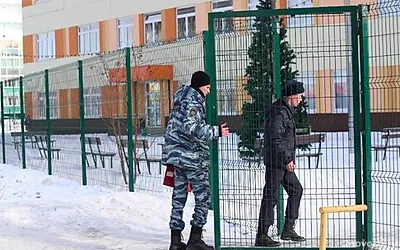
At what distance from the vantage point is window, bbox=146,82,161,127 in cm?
1249

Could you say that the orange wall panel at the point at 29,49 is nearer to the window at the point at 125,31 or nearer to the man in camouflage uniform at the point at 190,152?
the window at the point at 125,31

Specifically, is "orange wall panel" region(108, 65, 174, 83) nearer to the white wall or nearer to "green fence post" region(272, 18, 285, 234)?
"green fence post" region(272, 18, 285, 234)

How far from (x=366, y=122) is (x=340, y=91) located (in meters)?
0.62

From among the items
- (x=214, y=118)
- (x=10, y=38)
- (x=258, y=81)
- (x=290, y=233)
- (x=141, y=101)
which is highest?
(x=10, y=38)

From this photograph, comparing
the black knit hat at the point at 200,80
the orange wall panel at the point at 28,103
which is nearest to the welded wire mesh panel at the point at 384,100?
the black knit hat at the point at 200,80

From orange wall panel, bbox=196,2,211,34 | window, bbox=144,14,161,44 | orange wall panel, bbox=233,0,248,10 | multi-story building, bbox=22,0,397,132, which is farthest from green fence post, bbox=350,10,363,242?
window, bbox=144,14,161,44

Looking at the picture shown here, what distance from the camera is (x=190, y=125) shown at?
298 inches

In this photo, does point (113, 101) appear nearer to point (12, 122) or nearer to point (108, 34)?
point (12, 122)

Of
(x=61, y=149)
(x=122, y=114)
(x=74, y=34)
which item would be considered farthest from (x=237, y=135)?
(x=74, y=34)

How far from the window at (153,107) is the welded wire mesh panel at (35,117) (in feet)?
14.3

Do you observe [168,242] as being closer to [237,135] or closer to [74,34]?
[237,135]

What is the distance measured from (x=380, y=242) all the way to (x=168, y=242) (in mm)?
2382

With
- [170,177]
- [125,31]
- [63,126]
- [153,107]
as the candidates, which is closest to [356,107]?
[170,177]

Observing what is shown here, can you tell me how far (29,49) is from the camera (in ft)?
159
